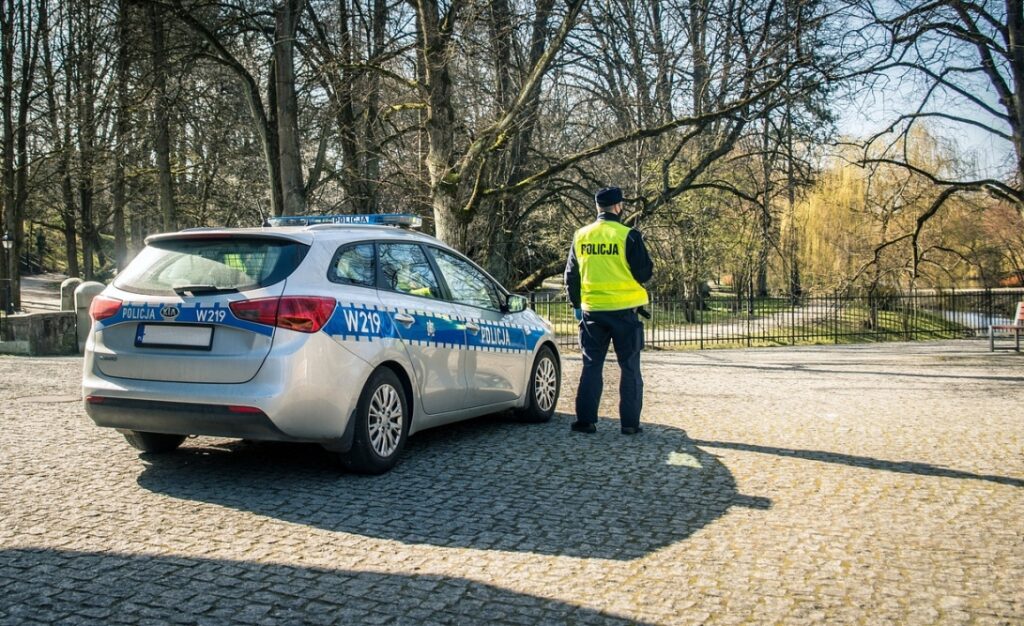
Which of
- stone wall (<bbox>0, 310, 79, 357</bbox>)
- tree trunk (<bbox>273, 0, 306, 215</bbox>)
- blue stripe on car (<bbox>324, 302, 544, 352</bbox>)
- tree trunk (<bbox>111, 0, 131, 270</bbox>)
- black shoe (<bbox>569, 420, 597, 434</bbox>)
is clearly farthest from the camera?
stone wall (<bbox>0, 310, 79, 357</bbox>)

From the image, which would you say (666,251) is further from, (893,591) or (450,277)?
(893,591)

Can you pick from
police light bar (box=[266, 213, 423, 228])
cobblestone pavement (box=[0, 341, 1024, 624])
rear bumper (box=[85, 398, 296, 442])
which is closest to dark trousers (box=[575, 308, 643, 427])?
cobblestone pavement (box=[0, 341, 1024, 624])

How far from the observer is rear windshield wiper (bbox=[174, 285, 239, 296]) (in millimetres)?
5531

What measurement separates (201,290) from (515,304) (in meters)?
3.15

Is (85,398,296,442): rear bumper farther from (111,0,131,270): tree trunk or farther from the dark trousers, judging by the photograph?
(111,0,131,270): tree trunk

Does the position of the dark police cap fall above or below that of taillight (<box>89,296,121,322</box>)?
above

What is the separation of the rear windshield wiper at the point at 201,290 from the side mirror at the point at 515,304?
9.62 ft

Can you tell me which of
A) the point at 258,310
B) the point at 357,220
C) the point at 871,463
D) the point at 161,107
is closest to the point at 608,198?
the point at 357,220

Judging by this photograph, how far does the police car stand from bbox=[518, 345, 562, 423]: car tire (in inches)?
68.1

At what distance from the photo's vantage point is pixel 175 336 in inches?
219

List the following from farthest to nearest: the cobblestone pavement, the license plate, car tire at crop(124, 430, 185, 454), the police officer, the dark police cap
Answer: the dark police cap
the police officer
car tire at crop(124, 430, 185, 454)
the license plate
the cobblestone pavement

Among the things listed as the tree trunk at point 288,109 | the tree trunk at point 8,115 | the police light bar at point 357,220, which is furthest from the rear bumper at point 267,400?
the tree trunk at point 8,115

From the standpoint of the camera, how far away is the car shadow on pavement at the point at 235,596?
3469 mm

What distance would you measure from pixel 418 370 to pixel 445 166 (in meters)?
9.48
